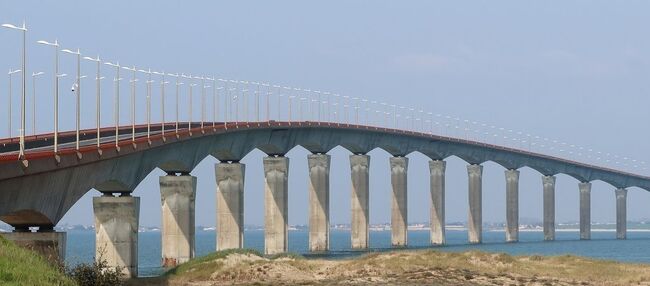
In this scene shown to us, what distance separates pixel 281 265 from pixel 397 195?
96.8m

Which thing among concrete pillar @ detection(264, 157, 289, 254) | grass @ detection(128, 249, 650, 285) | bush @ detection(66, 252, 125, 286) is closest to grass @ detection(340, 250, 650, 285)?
grass @ detection(128, 249, 650, 285)

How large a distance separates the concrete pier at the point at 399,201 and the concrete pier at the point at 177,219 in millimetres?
62800

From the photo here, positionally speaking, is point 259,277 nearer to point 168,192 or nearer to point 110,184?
point 110,184

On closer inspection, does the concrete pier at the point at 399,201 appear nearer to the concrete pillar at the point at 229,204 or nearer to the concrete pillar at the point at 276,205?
the concrete pillar at the point at 276,205

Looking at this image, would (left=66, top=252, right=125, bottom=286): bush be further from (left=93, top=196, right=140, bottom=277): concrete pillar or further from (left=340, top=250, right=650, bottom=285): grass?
(left=93, top=196, right=140, bottom=277): concrete pillar

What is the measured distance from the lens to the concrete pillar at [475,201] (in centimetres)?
19238

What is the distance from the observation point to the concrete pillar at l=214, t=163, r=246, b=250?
124 meters

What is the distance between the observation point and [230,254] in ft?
252

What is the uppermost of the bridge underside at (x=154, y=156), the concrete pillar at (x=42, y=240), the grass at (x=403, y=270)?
the bridge underside at (x=154, y=156)

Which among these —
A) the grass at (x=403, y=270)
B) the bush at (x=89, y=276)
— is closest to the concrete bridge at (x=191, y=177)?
the bush at (x=89, y=276)

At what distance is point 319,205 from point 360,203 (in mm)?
10420

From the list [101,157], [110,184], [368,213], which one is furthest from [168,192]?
[368,213]

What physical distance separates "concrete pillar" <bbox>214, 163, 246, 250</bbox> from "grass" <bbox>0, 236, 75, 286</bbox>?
75.3 m

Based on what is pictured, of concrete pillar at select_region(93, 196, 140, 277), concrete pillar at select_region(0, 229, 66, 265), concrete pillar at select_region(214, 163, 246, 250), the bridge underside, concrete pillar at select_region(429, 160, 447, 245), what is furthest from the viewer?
concrete pillar at select_region(429, 160, 447, 245)
